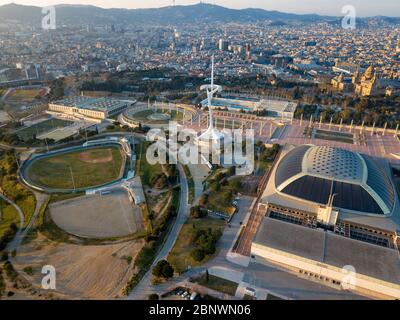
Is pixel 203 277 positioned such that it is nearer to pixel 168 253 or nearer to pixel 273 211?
pixel 168 253

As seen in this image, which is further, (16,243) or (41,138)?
(41,138)

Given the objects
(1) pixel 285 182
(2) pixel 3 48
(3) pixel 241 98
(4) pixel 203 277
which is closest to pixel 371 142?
(1) pixel 285 182

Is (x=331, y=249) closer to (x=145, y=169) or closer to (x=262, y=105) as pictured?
(x=145, y=169)

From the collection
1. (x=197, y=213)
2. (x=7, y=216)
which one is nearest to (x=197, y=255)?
(x=197, y=213)

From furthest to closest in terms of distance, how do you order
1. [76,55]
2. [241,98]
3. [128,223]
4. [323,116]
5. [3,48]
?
[3,48], [76,55], [241,98], [323,116], [128,223]

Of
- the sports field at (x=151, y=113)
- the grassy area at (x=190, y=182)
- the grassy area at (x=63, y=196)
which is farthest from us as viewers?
the sports field at (x=151, y=113)

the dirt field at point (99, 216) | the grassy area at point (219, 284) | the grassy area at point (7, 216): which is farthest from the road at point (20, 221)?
the grassy area at point (219, 284)

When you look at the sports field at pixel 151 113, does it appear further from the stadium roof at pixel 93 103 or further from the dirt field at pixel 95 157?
the dirt field at pixel 95 157
